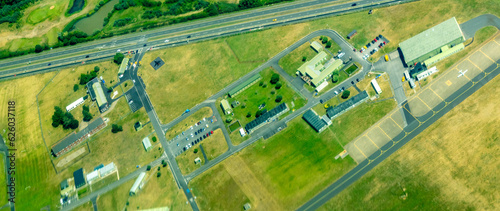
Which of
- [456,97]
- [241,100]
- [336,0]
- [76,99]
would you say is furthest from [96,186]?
[456,97]

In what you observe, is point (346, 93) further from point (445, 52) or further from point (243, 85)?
point (243, 85)

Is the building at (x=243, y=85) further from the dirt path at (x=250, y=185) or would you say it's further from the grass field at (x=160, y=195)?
the grass field at (x=160, y=195)

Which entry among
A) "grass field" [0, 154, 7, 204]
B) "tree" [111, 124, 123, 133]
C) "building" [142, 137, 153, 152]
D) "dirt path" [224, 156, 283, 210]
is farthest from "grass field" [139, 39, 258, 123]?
"grass field" [0, 154, 7, 204]

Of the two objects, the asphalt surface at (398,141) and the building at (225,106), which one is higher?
the building at (225,106)

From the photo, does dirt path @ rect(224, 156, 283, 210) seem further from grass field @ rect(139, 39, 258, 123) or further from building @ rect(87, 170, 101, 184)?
building @ rect(87, 170, 101, 184)

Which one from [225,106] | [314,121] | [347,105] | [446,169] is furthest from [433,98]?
[225,106]

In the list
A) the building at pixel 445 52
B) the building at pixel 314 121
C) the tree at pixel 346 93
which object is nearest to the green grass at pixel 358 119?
the building at pixel 314 121

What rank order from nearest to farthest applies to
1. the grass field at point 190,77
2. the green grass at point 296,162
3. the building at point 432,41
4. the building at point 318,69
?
the green grass at point 296,162 → the building at point 432,41 → the building at point 318,69 → the grass field at point 190,77
